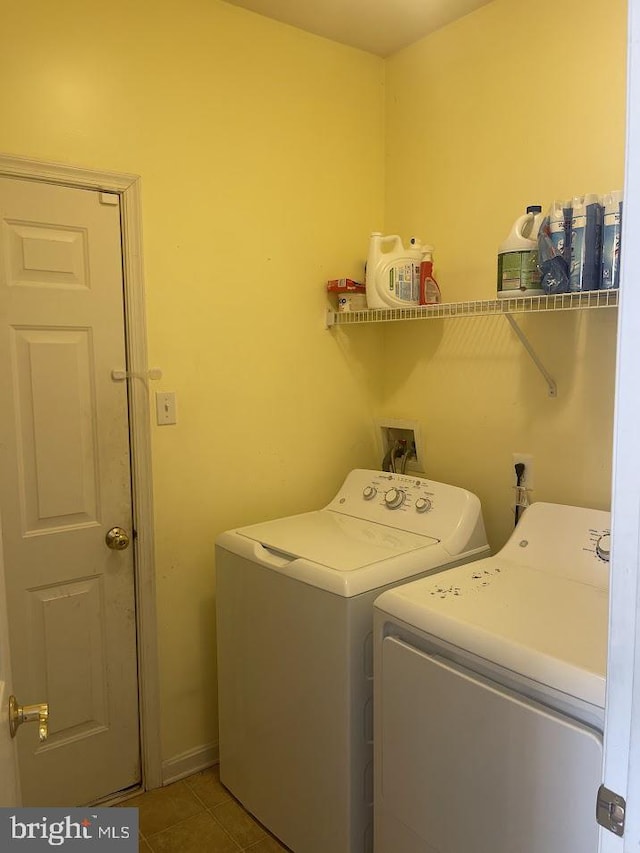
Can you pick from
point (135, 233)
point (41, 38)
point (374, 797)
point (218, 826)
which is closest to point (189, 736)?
point (218, 826)

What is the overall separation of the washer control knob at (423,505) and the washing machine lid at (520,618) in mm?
293

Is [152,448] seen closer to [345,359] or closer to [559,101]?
[345,359]

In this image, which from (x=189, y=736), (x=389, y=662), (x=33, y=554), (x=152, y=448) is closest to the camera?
(x=389, y=662)

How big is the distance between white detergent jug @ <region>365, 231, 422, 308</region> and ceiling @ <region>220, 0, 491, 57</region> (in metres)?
0.74

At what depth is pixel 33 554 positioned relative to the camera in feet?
6.28

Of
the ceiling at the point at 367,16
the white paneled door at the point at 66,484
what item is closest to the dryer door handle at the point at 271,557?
the white paneled door at the point at 66,484

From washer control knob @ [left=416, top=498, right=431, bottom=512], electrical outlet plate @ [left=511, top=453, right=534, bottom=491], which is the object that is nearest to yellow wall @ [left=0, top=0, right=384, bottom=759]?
washer control knob @ [left=416, top=498, right=431, bottom=512]

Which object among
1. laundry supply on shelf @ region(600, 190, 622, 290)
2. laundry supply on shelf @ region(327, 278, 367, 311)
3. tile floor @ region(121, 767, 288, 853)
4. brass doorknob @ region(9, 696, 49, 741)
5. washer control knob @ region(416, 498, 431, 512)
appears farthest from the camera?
laundry supply on shelf @ region(327, 278, 367, 311)

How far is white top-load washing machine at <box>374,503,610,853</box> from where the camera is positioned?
1.19m

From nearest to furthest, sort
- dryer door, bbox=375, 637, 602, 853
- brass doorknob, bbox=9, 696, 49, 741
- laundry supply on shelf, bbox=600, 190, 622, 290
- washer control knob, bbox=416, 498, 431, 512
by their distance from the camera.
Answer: brass doorknob, bbox=9, 696, 49, 741
dryer door, bbox=375, 637, 602, 853
laundry supply on shelf, bbox=600, 190, 622, 290
washer control knob, bbox=416, 498, 431, 512

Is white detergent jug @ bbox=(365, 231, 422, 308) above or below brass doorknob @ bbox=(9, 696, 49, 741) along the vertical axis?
above

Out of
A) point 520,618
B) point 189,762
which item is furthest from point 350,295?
point 189,762

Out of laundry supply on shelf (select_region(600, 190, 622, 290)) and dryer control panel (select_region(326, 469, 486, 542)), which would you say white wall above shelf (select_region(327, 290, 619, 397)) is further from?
dryer control panel (select_region(326, 469, 486, 542))

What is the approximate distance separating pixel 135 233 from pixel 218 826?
1906 mm
